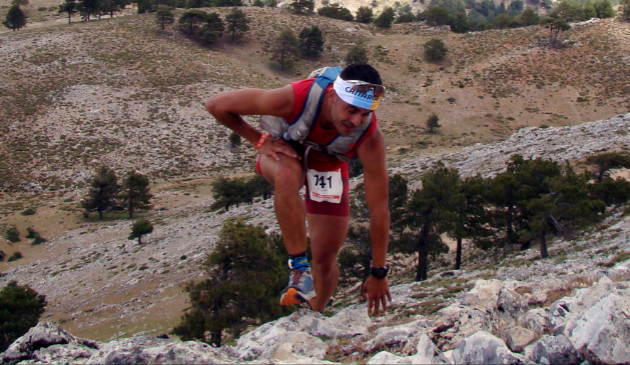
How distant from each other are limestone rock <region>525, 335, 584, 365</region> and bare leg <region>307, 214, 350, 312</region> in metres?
1.95

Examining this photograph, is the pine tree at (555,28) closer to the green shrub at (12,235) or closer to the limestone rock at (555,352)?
the green shrub at (12,235)

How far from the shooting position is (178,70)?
214 feet

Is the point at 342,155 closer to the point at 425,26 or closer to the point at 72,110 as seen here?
the point at 72,110

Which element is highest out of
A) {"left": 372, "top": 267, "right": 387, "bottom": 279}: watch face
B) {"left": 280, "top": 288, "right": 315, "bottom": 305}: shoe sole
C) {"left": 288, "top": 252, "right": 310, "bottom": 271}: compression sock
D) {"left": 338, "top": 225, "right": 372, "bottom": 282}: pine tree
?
{"left": 288, "top": 252, "right": 310, "bottom": 271}: compression sock

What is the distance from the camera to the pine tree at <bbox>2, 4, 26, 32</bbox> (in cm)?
7775

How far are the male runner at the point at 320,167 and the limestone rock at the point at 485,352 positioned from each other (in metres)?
1.09

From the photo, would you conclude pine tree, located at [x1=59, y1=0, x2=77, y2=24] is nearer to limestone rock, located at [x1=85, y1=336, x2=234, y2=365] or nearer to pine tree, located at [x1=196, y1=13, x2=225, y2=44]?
pine tree, located at [x1=196, y1=13, x2=225, y2=44]

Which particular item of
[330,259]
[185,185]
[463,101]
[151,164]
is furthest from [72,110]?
[330,259]

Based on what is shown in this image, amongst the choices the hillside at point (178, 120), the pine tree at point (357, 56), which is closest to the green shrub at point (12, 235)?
the hillside at point (178, 120)

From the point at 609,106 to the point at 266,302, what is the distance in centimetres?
5887

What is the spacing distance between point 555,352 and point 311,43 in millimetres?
74168

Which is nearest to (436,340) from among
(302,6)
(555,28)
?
(555,28)

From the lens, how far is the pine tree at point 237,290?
14.7 metres

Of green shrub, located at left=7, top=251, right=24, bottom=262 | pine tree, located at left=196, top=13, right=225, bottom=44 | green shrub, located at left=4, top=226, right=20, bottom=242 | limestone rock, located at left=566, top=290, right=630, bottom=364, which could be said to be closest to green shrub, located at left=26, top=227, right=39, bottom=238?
green shrub, located at left=4, top=226, right=20, bottom=242
